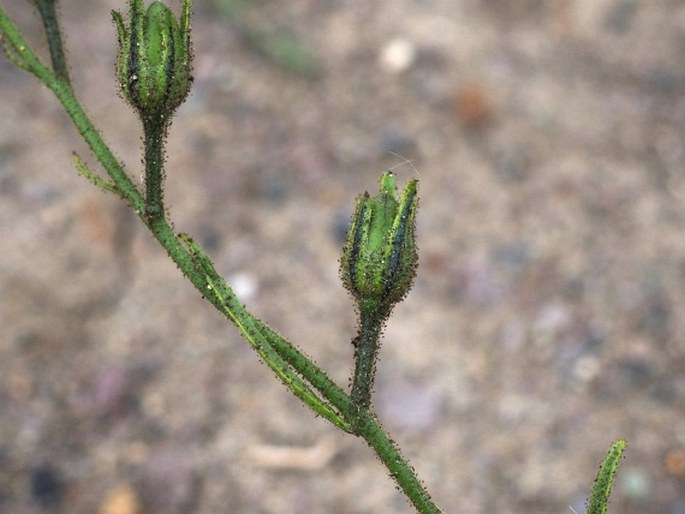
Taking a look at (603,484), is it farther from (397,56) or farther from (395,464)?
(397,56)

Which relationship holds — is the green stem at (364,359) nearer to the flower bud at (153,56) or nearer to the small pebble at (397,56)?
the flower bud at (153,56)

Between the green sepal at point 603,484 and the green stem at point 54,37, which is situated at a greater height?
the green stem at point 54,37

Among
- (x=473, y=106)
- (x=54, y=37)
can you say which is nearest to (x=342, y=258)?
(x=54, y=37)

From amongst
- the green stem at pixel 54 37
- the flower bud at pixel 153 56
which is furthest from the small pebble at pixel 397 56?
the flower bud at pixel 153 56

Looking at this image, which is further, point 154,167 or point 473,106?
point 473,106

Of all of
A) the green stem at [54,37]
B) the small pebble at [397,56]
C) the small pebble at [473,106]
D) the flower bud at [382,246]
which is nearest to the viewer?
the flower bud at [382,246]

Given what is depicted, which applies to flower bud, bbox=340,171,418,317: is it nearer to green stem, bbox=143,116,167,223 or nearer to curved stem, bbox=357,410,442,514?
curved stem, bbox=357,410,442,514

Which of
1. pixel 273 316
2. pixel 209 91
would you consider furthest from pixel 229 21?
pixel 273 316

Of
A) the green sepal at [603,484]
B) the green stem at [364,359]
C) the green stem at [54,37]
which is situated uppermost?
the green stem at [54,37]

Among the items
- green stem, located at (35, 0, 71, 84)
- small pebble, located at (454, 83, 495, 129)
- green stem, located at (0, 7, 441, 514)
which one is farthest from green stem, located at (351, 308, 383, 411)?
small pebble, located at (454, 83, 495, 129)
